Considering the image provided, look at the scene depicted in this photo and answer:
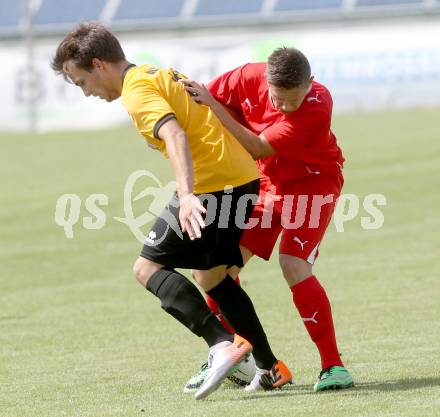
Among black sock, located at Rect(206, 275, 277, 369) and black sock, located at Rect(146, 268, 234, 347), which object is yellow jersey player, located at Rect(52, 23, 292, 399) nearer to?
black sock, located at Rect(146, 268, 234, 347)

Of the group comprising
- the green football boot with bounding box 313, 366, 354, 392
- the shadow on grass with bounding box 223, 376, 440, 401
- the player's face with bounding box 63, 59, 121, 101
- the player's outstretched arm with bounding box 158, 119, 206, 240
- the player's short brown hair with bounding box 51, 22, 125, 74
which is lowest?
the shadow on grass with bounding box 223, 376, 440, 401

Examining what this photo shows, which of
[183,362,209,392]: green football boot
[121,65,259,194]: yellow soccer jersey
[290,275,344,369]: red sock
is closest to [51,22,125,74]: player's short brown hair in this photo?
[121,65,259,194]: yellow soccer jersey

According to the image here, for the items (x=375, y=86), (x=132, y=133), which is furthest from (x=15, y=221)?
(x=375, y=86)

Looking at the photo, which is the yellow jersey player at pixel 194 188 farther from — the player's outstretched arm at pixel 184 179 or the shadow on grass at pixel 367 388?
the shadow on grass at pixel 367 388

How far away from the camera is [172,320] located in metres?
8.82

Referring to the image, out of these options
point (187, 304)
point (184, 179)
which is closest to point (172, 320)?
point (187, 304)

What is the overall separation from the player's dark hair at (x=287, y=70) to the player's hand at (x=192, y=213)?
3.11 ft

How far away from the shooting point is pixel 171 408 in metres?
5.57

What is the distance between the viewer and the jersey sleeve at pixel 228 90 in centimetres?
644

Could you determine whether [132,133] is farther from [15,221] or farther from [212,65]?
[15,221]

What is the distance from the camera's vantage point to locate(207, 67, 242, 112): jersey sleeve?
6438 mm

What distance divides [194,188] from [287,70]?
0.80 m

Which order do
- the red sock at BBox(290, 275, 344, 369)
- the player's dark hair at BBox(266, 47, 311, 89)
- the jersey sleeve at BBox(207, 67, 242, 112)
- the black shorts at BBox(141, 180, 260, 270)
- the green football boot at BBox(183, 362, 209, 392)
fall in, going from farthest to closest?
the jersey sleeve at BBox(207, 67, 242, 112)
the red sock at BBox(290, 275, 344, 369)
the green football boot at BBox(183, 362, 209, 392)
the player's dark hair at BBox(266, 47, 311, 89)
the black shorts at BBox(141, 180, 260, 270)

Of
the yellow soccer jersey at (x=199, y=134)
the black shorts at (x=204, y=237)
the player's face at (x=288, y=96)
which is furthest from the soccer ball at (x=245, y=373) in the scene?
the player's face at (x=288, y=96)
